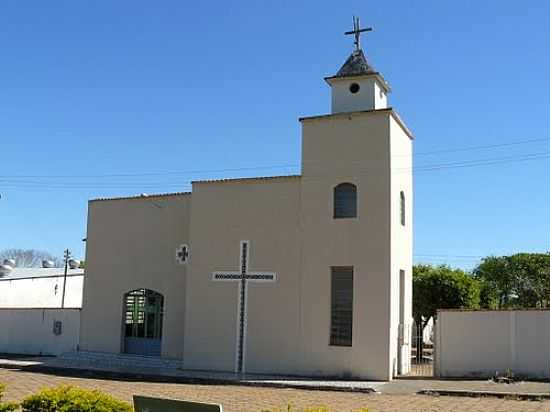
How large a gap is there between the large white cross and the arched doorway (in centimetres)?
325

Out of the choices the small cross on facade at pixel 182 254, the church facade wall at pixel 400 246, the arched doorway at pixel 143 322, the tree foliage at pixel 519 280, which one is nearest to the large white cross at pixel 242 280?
the small cross on facade at pixel 182 254

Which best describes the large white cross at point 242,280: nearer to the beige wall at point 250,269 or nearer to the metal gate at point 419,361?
the beige wall at point 250,269

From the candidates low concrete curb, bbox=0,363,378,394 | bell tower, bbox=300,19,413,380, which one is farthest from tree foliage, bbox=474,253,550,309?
low concrete curb, bbox=0,363,378,394

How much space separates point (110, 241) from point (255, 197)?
Result: 20.2 feet

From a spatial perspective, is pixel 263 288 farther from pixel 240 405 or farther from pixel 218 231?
pixel 240 405

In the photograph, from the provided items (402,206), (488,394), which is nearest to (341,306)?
(402,206)

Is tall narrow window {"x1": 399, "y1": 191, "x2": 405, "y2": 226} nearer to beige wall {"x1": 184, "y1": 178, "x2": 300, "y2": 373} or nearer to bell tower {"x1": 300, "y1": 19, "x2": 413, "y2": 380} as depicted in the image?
bell tower {"x1": 300, "y1": 19, "x2": 413, "y2": 380}

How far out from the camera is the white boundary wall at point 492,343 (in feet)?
57.5

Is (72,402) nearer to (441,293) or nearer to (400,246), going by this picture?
(400,246)

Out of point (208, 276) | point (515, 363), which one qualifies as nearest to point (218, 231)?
point (208, 276)

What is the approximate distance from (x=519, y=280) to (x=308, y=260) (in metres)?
26.6

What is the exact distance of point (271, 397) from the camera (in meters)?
15.0

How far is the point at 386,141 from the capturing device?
18625 mm

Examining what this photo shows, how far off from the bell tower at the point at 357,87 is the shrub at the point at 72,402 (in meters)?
12.8
